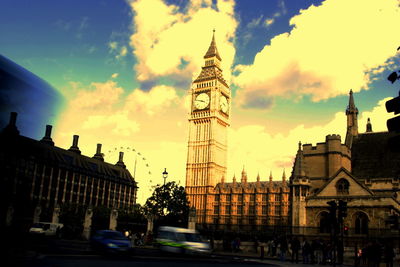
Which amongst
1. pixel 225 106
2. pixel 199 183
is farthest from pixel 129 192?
pixel 225 106

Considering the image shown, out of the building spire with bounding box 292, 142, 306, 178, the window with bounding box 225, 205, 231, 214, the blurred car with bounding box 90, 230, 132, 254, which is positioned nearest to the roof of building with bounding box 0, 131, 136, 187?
the blurred car with bounding box 90, 230, 132, 254

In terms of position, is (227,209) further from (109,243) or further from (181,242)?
(109,243)

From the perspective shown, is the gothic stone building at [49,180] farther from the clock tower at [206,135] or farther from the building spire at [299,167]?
the building spire at [299,167]

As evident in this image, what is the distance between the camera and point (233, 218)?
385 ft

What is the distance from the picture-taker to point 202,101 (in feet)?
439

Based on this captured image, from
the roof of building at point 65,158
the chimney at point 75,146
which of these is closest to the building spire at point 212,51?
the roof of building at point 65,158

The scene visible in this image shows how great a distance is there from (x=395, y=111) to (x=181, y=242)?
22.3 m

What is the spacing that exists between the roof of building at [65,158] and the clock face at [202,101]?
33.4 m

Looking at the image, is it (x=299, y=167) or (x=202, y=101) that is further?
(x=202, y=101)

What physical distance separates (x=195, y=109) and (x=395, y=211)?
10042cm

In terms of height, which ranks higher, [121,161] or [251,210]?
[121,161]

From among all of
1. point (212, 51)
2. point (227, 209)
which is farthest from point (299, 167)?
point (212, 51)

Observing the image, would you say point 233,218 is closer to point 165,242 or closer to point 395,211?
point 395,211

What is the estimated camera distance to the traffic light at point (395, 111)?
273 inches
